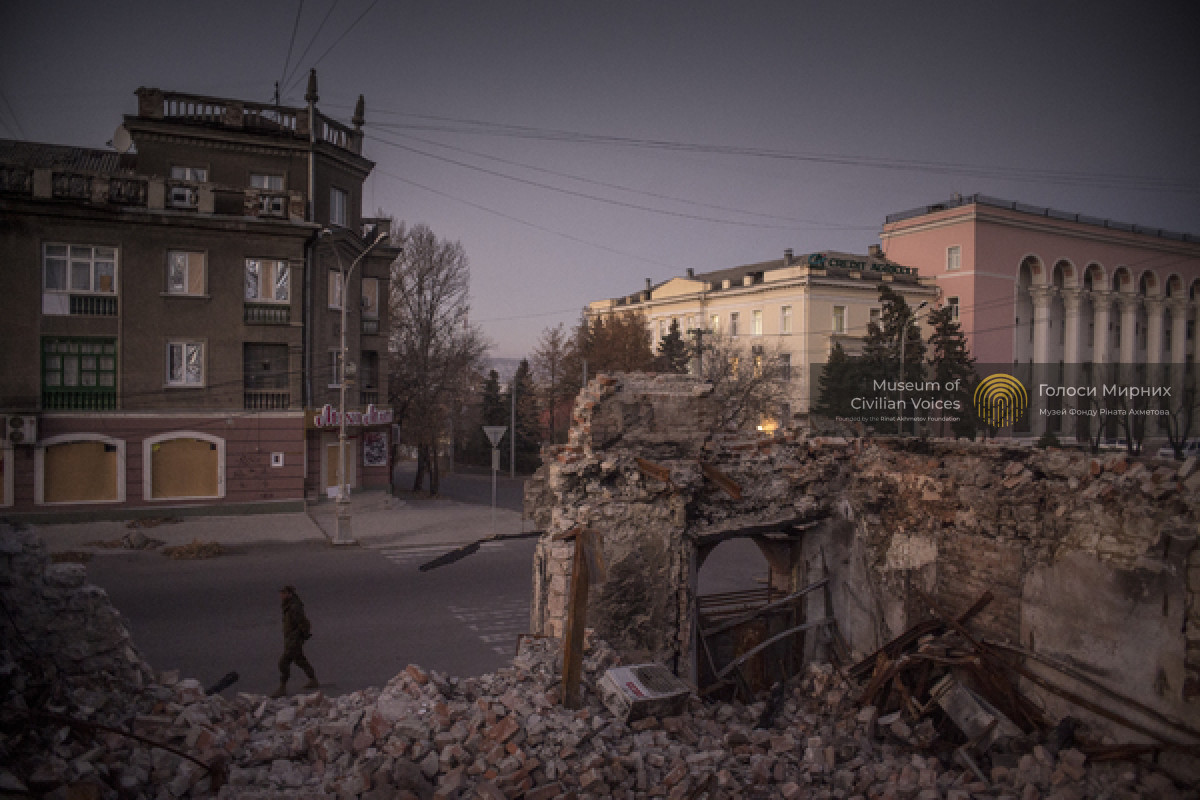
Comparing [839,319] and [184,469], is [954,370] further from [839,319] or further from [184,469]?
[184,469]

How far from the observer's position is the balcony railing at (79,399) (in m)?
20.0

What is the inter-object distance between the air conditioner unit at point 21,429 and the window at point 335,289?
28.7ft

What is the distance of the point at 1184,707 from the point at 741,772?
355cm

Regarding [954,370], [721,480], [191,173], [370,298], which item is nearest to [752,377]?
[954,370]

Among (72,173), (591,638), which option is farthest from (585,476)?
(72,173)

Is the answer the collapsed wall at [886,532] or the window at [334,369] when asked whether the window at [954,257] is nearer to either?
the window at [334,369]

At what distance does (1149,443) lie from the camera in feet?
126

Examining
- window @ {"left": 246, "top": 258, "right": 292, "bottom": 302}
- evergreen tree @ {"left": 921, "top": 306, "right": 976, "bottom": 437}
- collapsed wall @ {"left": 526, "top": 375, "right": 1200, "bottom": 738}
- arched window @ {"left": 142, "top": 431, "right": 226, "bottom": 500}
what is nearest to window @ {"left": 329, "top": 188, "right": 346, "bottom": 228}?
window @ {"left": 246, "top": 258, "right": 292, "bottom": 302}

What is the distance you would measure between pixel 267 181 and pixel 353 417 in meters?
8.20

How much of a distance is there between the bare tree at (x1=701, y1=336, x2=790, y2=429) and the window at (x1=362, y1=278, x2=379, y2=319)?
42.7 ft

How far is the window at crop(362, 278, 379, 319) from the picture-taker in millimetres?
26578

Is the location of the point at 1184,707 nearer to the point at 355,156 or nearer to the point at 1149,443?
the point at 355,156

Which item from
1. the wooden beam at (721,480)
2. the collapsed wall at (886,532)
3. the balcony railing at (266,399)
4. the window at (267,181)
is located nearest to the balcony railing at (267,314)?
the balcony railing at (266,399)

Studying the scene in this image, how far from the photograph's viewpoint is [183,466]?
21109mm
